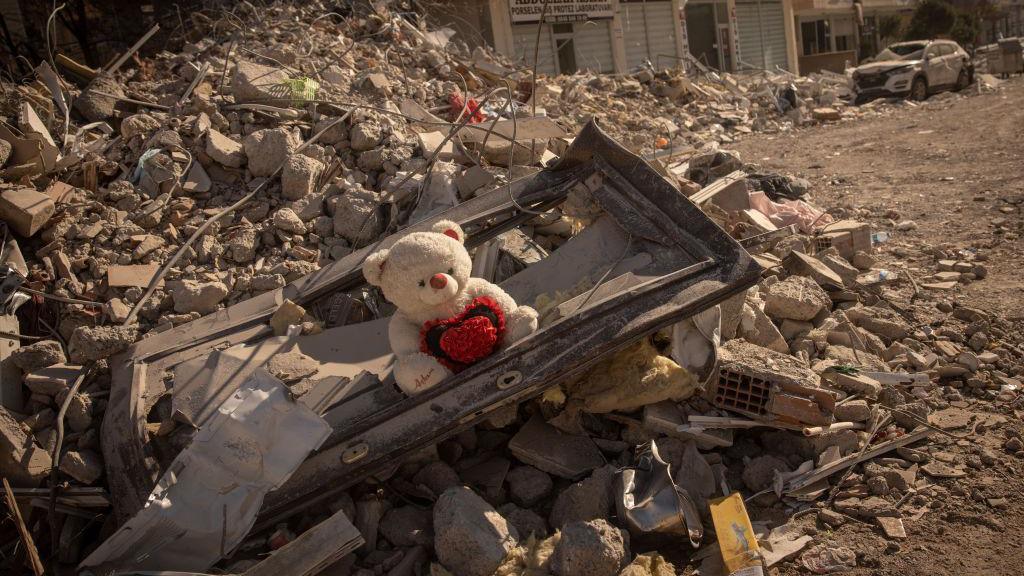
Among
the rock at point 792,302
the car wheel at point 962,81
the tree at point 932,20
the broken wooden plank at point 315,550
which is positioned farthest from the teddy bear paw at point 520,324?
the tree at point 932,20

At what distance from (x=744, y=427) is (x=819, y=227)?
268 cm

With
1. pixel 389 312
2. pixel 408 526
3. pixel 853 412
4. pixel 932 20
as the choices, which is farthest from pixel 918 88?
pixel 408 526

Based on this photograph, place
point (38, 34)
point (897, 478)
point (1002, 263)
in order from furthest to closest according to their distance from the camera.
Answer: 1. point (38, 34)
2. point (1002, 263)
3. point (897, 478)

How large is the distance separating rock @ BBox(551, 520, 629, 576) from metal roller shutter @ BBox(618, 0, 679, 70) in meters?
17.4

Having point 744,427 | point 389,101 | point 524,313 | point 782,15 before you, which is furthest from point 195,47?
point 782,15

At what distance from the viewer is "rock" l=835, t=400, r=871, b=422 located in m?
3.23

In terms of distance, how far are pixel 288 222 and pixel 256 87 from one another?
5.37ft

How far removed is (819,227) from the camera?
523 centimetres

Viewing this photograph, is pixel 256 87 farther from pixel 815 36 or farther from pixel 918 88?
pixel 815 36

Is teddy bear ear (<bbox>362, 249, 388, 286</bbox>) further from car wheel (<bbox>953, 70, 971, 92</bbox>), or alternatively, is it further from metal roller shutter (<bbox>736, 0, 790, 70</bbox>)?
metal roller shutter (<bbox>736, 0, 790, 70</bbox>)

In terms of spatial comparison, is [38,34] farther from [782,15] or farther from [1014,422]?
[782,15]

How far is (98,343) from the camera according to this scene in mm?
3227

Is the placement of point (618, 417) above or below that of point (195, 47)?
below

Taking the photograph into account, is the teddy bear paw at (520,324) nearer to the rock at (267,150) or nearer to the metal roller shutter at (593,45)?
the rock at (267,150)
